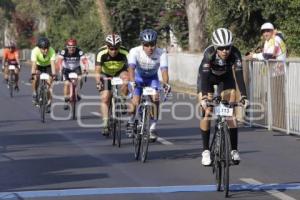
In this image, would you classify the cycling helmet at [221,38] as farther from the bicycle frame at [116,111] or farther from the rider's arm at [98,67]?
the rider's arm at [98,67]

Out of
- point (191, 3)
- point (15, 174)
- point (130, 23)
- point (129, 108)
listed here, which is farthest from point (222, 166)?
point (130, 23)

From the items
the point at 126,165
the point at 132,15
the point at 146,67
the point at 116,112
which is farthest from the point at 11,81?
the point at 132,15

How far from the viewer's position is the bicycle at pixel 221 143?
397 inches

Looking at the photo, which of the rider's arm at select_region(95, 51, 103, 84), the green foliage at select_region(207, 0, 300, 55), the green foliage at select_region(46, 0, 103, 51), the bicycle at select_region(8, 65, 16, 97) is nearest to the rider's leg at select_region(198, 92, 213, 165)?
the rider's arm at select_region(95, 51, 103, 84)

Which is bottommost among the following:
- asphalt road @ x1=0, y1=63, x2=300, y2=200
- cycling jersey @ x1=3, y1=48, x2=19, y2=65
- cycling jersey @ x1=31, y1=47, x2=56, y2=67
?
asphalt road @ x1=0, y1=63, x2=300, y2=200

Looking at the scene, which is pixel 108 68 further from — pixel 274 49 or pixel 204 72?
pixel 204 72

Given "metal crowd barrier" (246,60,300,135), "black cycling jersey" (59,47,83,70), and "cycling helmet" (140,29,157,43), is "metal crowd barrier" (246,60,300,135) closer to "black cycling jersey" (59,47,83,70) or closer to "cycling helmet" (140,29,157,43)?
"cycling helmet" (140,29,157,43)

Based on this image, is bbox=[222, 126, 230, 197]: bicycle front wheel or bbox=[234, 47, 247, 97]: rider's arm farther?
bbox=[234, 47, 247, 97]: rider's arm

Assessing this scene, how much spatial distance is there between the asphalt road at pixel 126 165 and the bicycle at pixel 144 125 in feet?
0.60

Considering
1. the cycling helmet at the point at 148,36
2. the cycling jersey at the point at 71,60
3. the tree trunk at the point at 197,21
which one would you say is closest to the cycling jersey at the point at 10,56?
the tree trunk at the point at 197,21

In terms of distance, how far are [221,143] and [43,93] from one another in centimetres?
1067

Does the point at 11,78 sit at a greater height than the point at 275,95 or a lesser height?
greater

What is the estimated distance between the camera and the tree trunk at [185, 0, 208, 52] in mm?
34969

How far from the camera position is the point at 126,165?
12695 mm
